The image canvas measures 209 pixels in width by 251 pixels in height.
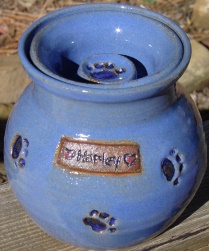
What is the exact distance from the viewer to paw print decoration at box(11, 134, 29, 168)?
1.49 metres

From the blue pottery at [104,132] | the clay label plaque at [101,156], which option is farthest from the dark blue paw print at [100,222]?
the clay label plaque at [101,156]

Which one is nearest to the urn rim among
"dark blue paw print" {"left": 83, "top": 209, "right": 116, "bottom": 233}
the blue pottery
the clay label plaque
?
the blue pottery

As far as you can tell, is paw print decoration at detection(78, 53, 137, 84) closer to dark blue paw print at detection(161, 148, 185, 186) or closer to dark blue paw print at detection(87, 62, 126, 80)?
dark blue paw print at detection(87, 62, 126, 80)

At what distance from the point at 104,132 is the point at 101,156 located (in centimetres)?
5

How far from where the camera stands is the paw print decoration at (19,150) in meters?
1.49

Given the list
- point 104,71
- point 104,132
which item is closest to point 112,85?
point 104,132

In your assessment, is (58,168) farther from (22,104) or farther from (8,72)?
(8,72)

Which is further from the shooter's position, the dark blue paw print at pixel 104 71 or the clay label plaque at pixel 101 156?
the dark blue paw print at pixel 104 71

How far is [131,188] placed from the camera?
4.69 feet

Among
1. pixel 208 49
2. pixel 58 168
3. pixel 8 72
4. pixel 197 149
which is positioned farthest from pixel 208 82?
pixel 58 168

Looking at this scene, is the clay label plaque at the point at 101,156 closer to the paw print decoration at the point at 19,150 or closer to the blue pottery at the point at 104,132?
the blue pottery at the point at 104,132

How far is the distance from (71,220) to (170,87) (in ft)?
1.26

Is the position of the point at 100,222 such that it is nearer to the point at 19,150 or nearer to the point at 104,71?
the point at 19,150

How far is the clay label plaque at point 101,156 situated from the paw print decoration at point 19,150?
11 cm
